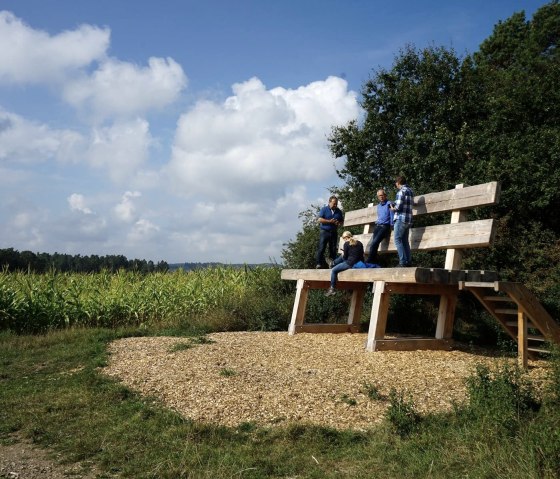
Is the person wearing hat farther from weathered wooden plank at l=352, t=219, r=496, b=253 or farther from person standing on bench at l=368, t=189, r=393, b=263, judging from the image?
weathered wooden plank at l=352, t=219, r=496, b=253

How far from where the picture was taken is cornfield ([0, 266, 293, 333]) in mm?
12742

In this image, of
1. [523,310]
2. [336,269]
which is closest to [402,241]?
[336,269]

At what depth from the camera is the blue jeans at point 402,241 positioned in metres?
9.53

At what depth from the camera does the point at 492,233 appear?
8672 millimetres

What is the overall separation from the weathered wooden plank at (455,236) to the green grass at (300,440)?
3.18 meters

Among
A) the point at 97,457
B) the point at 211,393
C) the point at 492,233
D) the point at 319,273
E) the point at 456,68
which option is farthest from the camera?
the point at 456,68

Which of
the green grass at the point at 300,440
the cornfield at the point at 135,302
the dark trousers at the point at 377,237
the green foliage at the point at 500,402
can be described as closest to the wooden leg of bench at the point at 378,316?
the dark trousers at the point at 377,237

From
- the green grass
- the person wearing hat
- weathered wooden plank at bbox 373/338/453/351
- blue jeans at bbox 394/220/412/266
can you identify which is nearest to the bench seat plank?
the person wearing hat

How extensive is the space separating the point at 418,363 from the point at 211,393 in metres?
3.08

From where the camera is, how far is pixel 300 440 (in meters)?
5.43

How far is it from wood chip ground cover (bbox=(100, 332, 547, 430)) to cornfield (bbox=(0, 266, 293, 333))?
9.45 feet

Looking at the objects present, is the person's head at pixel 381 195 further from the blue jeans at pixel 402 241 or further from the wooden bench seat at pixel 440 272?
the blue jeans at pixel 402 241

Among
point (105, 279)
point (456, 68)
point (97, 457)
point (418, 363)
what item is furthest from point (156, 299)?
Result: point (456, 68)

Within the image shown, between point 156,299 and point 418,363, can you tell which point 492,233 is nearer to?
point 418,363
